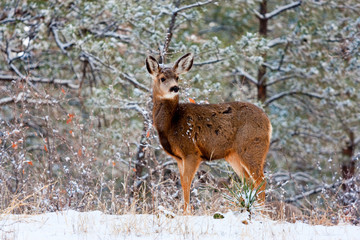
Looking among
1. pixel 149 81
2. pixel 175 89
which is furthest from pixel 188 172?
pixel 149 81

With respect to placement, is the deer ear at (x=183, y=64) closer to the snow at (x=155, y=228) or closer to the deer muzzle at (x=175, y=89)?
the deer muzzle at (x=175, y=89)

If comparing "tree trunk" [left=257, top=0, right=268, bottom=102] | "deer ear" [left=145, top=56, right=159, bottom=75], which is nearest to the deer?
"deer ear" [left=145, top=56, right=159, bottom=75]

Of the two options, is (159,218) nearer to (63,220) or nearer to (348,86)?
(63,220)

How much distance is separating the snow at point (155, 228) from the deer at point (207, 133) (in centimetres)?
153

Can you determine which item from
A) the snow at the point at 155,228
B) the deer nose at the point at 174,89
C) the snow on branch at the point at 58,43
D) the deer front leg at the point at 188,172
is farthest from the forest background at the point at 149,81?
the snow at the point at 155,228

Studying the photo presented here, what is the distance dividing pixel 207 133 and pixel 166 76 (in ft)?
3.12

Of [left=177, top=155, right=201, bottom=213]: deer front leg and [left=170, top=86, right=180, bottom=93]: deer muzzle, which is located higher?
[left=170, top=86, right=180, bottom=93]: deer muzzle

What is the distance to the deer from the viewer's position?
696 cm

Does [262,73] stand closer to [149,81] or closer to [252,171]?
[149,81]

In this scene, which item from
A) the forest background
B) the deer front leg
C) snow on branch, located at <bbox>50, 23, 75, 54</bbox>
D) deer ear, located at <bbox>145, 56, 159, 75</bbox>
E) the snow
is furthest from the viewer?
snow on branch, located at <bbox>50, 23, 75, 54</bbox>

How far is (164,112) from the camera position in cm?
725

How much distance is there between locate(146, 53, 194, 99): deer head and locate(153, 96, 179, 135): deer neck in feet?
0.22

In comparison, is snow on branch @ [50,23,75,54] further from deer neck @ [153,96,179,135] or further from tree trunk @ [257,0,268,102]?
tree trunk @ [257,0,268,102]

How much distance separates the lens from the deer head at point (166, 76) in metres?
7.18
